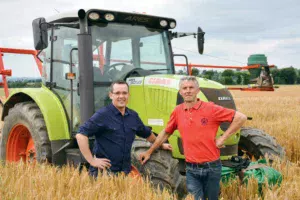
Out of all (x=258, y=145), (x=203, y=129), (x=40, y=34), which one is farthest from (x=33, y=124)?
(x=258, y=145)

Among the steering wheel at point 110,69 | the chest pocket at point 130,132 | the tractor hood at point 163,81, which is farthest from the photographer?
the steering wheel at point 110,69

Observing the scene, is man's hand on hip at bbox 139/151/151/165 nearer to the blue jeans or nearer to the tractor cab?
the blue jeans

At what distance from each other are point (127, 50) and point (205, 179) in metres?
2.51

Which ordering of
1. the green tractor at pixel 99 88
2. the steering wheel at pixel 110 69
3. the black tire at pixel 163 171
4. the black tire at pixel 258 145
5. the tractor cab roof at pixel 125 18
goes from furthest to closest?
the black tire at pixel 258 145, the steering wheel at pixel 110 69, the tractor cab roof at pixel 125 18, the green tractor at pixel 99 88, the black tire at pixel 163 171

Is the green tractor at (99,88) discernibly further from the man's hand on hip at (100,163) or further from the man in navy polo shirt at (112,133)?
the man's hand on hip at (100,163)

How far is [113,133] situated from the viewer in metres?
4.18

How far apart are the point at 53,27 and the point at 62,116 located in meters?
1.35

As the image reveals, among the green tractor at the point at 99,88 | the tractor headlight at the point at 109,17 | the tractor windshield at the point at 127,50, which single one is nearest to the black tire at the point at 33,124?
the green tractor at the point at 99,88

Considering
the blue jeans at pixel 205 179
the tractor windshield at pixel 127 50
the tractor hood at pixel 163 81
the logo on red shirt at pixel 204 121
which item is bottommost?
the blue jeans at pixel 205 179

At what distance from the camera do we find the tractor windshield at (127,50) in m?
5.50

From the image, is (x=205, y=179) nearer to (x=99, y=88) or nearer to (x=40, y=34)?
(x=99, y=88)

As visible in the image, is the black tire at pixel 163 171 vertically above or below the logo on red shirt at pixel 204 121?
below

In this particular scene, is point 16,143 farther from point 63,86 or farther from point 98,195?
point 98,195

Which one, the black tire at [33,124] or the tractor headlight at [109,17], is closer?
the tractor headlight at [109,17]
